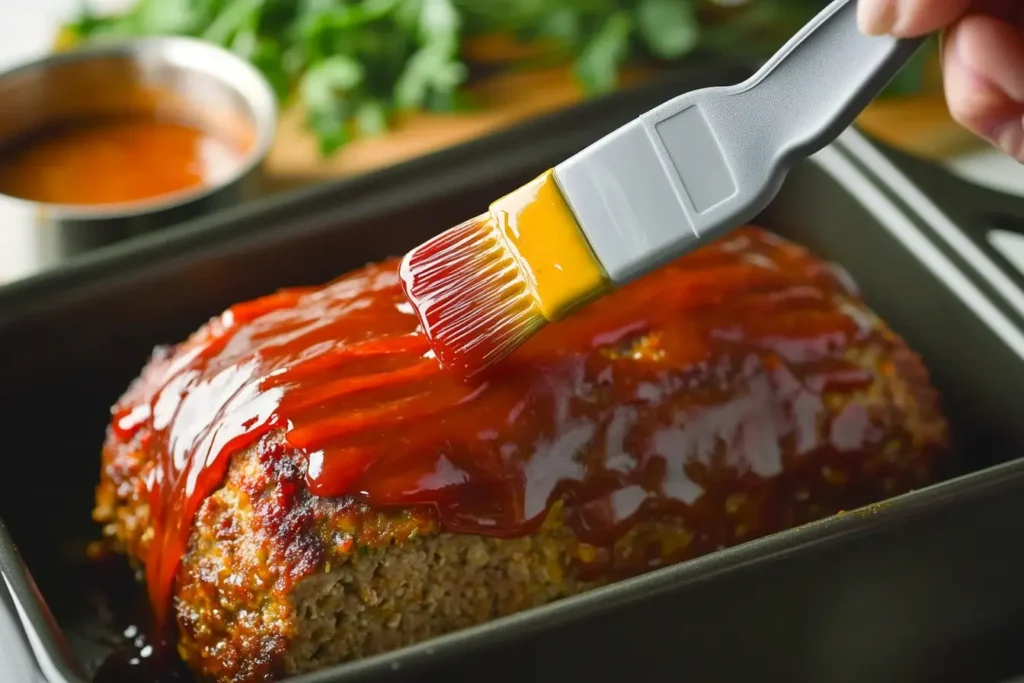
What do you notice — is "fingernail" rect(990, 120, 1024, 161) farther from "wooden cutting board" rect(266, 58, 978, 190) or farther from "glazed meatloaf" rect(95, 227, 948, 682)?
"wooden cutting board" rect(266, 58, 978, 190)

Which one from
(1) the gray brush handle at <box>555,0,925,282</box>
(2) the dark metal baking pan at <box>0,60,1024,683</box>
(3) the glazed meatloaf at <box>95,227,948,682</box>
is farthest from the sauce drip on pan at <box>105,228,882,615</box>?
(1) the gray brush handle at <box>555,0,925,282</box>

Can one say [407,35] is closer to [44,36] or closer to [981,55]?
[44,36]

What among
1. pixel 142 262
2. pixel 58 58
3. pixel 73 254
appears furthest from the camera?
pixel 58 58

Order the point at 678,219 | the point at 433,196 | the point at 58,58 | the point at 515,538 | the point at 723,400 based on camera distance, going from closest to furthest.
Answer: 1. the point at 678,219
2. the point at 515,538
3. the point at 723,400
4. the point at 433,196
5. the point at 58,58

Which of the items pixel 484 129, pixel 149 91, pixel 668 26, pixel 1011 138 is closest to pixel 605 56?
pixel 668 26

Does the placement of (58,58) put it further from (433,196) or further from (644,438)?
(644,438)

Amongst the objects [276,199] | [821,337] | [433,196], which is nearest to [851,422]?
[821,337]

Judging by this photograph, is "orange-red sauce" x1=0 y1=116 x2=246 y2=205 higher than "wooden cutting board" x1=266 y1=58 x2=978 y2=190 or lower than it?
higher
